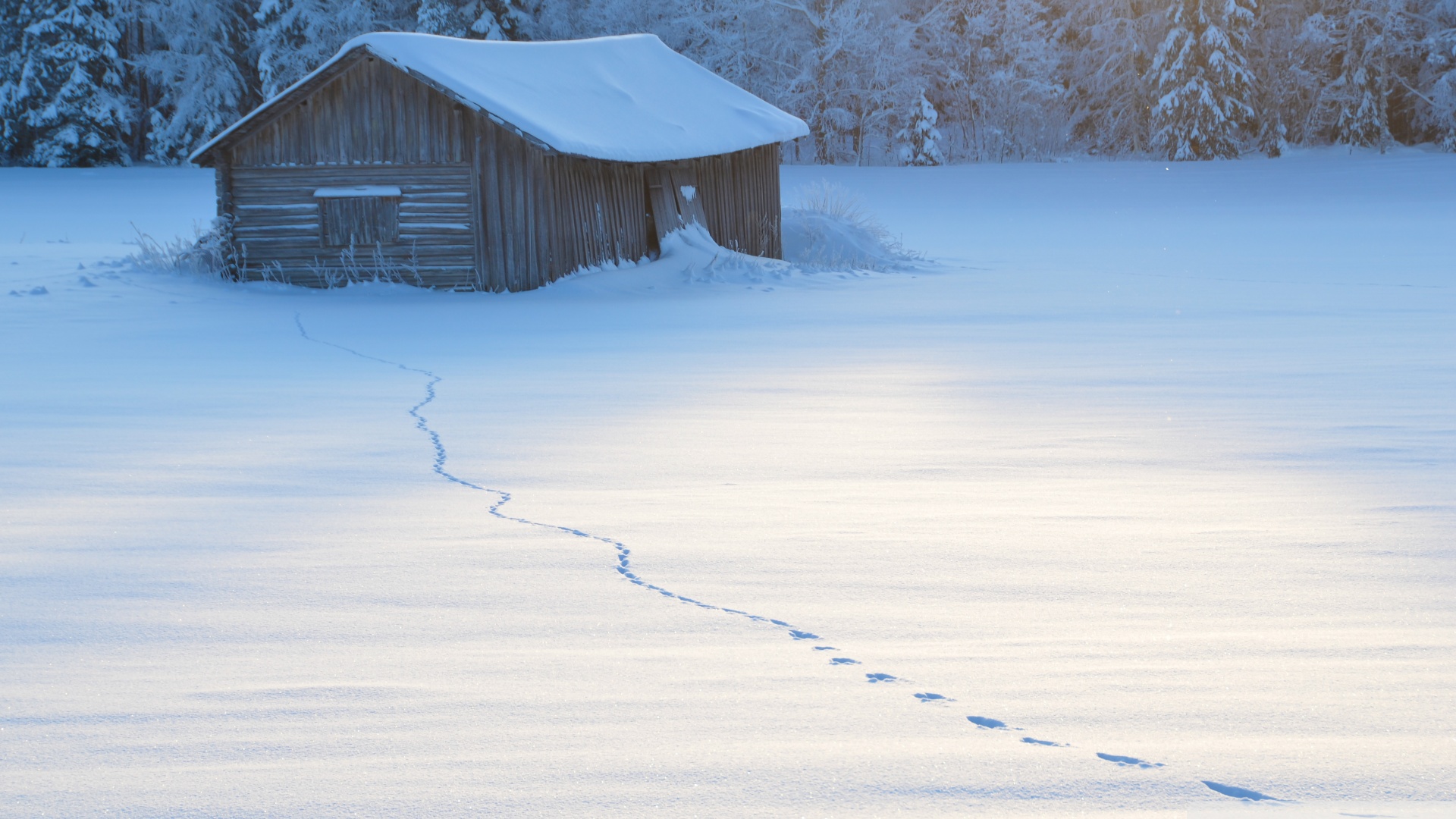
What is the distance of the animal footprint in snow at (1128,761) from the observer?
3.75 metres

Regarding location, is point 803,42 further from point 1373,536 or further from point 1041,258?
point 1373,536

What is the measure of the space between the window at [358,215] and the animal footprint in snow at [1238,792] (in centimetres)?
1838

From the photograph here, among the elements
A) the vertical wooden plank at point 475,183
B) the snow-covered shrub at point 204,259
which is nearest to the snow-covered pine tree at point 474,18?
the snow-covered shrub at point 204,259

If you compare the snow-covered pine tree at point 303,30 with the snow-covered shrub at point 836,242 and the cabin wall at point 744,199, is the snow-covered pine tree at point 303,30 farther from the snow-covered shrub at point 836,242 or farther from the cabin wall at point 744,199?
the cabin wall at point 744,199

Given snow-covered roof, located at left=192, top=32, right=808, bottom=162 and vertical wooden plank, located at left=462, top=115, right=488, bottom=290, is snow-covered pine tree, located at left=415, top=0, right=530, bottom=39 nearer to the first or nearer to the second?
snow-covered roof, located at left=192, top=32, right=808, bottom=162

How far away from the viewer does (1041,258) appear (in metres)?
27.5

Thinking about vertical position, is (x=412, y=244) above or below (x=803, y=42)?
below

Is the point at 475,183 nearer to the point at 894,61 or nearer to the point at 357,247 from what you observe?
the point at 357,247

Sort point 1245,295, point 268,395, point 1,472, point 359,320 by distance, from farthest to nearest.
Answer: point 1245,295
point 359,320
point 268,395
point 1,472

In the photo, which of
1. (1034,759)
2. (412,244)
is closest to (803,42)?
(412,244)

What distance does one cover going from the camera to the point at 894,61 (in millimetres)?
55469

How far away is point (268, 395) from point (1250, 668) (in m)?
8.82

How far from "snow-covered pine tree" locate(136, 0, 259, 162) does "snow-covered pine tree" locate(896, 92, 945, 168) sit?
2368 cm

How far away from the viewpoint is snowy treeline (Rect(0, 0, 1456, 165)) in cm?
5253
